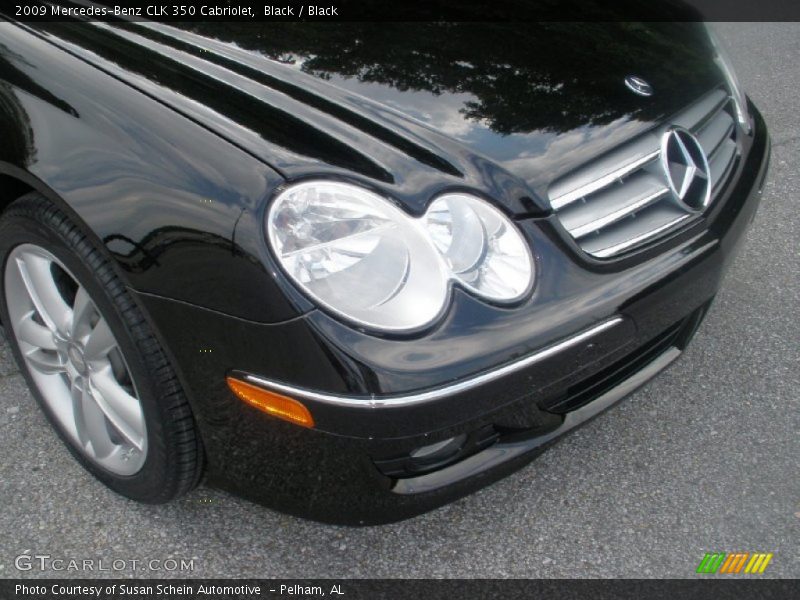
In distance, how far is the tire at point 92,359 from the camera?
1.77 metres

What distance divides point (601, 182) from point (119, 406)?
1.22 m

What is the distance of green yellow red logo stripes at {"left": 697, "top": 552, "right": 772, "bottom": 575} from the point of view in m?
1.95

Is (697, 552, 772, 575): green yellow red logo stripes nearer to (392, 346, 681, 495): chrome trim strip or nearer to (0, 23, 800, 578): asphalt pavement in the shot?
(0, 23, 800, 578): asphalt pavement

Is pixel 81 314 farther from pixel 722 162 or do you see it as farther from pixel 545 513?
pixel 722 162

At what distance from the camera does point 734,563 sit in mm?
1966

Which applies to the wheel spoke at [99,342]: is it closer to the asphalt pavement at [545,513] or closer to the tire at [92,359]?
the tire at [92,359]

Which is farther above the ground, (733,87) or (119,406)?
(733,87)

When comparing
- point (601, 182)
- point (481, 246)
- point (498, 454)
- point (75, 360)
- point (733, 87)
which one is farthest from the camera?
point (733, 87)

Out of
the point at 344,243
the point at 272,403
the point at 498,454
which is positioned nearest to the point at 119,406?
the point at 272,403

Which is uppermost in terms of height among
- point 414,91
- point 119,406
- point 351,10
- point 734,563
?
point 351,10

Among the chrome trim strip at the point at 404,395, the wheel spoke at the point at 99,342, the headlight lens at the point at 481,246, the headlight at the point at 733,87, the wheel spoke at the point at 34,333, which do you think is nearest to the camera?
the chrome trim strip at the point at 404,395

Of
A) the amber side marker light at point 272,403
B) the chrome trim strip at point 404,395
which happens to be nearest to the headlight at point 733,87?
the chrome trim strip at point 404,395

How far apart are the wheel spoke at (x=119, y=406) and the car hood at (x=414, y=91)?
0.68 m

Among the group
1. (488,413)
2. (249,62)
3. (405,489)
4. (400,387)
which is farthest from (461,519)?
(249,62)
